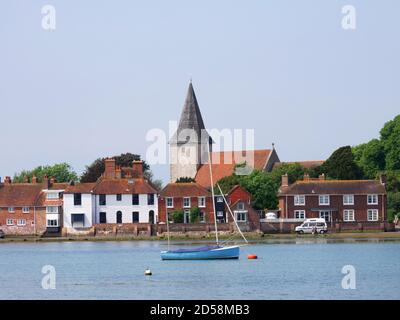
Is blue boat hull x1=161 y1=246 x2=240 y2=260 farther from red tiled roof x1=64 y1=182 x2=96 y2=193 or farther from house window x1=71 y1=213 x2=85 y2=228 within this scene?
red tiled roof x1=64 y1=182 x2=96 y2=193

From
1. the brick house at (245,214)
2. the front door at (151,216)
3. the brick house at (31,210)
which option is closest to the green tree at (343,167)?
the brick house at (245,214)

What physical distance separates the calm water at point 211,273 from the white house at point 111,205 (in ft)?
58.8

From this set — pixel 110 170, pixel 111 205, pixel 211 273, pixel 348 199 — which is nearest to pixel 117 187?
pixel 111 205

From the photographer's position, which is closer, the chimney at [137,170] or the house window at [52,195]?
the house window at [52,195]

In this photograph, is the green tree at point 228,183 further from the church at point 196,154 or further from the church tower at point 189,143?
the church tower at point 189,143

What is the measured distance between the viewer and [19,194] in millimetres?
114688

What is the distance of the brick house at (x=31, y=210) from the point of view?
112500mm

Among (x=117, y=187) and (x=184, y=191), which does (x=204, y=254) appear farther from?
(x=117, y=187)

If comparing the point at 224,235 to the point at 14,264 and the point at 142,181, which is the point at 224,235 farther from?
the point at 14,264

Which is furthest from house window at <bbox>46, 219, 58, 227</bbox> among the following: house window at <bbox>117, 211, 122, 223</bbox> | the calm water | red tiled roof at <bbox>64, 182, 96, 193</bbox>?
the calm water

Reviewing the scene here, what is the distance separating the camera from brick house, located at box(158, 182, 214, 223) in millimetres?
109750

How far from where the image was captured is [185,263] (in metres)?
72.1

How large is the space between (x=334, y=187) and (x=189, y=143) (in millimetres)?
42500
